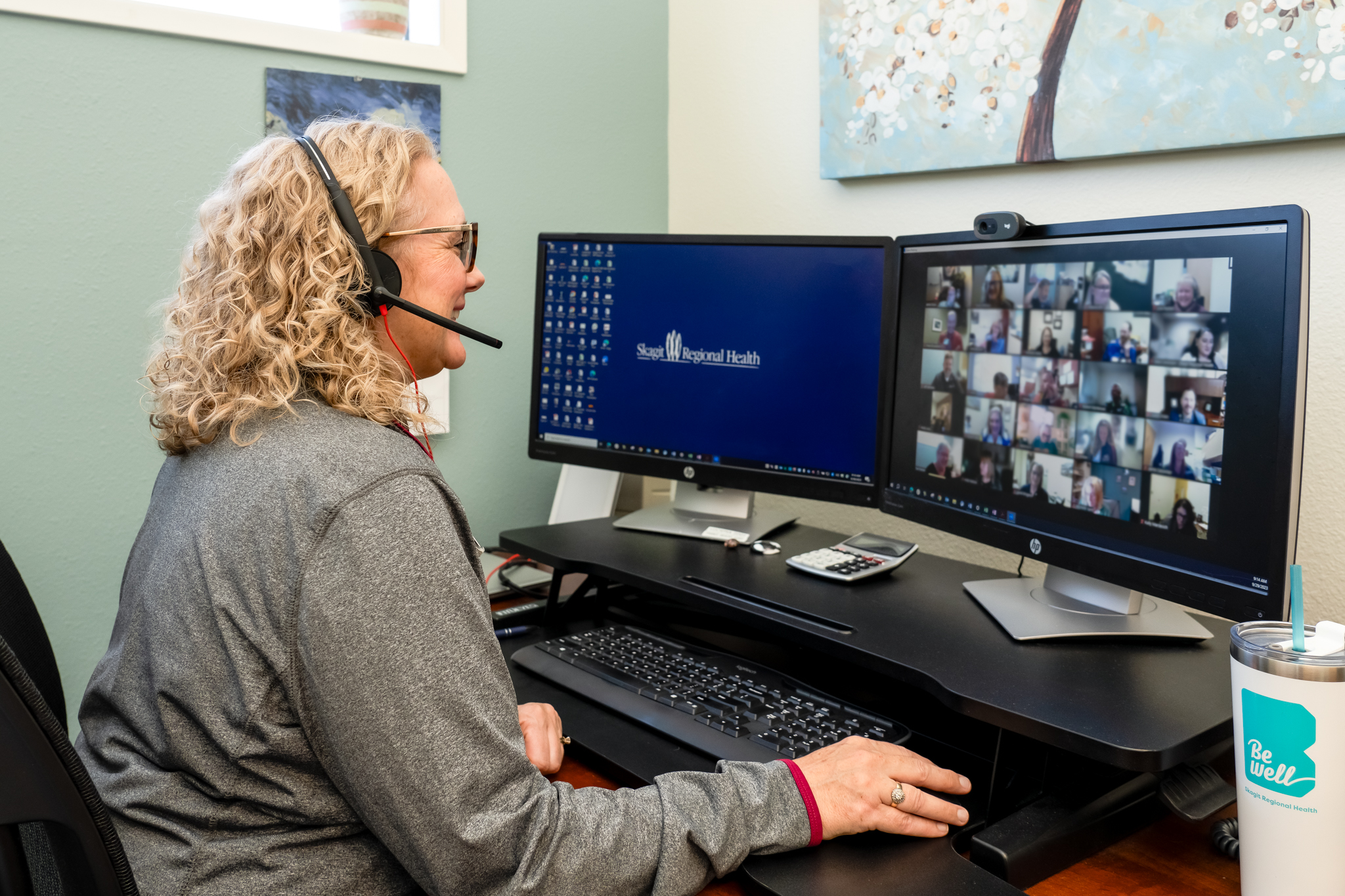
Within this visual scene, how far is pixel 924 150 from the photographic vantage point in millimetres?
1447

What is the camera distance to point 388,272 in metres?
0.90

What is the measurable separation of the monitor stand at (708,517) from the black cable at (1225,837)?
2.26 feet

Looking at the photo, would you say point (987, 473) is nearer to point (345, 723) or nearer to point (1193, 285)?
point (1193, 285)

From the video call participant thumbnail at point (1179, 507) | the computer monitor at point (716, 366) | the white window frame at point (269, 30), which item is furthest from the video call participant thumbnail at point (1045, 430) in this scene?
the white window frame at point (269, 30)

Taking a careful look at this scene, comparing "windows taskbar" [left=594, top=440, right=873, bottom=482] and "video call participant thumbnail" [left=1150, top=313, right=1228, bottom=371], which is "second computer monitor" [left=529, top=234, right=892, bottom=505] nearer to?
"windows taskbar" [left=594, top=440, right=873, bottom=482]

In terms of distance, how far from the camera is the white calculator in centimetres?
119

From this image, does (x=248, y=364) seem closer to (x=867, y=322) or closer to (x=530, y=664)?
(x=530, y=664)

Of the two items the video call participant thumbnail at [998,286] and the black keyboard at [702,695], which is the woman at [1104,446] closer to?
the video call participant thumbnail at [998,286]

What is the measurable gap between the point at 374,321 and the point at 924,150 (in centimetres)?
90

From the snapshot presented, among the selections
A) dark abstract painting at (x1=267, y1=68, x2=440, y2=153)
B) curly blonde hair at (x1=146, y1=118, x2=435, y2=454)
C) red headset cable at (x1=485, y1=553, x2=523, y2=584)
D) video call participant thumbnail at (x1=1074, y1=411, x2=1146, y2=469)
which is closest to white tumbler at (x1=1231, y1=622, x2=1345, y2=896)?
video call participant thumbnail at (x1=1074, y1=411, x2=1146, y2=469)

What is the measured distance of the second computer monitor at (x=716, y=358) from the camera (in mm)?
1299

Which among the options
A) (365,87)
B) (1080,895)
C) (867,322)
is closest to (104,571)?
(365,87)

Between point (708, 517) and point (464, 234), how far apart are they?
652mm


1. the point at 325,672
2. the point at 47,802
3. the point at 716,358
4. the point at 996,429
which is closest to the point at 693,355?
the point at 716,358
